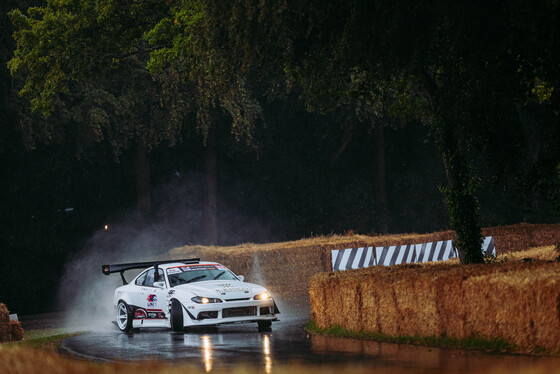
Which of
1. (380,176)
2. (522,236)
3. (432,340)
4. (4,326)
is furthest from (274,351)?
(380,176)

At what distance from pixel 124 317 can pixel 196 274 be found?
2.36m

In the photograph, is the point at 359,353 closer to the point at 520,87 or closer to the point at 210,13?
the point at 520,87

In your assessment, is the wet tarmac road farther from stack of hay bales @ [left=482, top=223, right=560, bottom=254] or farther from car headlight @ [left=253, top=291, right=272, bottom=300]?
stack of hay bales @ [left=482, top=223, right=560, bottom=254]

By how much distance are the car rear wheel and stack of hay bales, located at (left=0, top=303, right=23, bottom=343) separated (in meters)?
2.87

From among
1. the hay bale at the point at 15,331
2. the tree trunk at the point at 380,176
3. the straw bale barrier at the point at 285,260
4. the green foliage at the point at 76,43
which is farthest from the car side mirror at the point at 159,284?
the tree trunk at the point at 380,176

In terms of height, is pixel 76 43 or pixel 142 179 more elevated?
pixel 76 43

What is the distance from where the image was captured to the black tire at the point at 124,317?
846 inches

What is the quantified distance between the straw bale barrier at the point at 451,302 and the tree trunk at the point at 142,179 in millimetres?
28270

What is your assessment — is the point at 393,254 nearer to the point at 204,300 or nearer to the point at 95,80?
the point at 95,80

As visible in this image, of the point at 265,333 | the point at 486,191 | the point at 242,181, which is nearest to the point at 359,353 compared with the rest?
the point at 265,333

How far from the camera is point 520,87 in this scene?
54.3ft

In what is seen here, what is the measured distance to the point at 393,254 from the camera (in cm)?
3259

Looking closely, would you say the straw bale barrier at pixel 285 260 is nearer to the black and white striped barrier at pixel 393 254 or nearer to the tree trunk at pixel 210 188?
the black and white striped barrier at pixel 393 254

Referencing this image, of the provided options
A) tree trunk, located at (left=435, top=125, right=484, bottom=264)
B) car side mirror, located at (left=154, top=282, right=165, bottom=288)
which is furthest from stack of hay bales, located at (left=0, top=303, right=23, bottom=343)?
tree trunk, located at (left=435, top=125, right=484, bottom=264)
